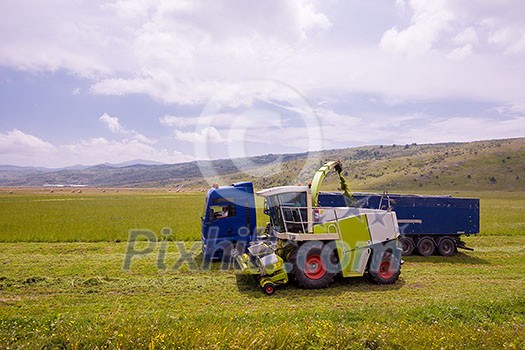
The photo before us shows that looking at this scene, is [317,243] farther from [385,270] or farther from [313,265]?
[385,270]

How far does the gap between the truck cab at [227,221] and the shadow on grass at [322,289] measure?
2708mm

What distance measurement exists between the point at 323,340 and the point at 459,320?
11.5 ft

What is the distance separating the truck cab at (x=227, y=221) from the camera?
48.3ft

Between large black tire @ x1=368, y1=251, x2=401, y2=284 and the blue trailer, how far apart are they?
18.0 ft

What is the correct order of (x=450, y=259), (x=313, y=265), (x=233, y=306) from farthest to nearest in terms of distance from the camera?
1. (x=450, y=259)
2. (x=313, y=265)
3. (x=233, y=306)

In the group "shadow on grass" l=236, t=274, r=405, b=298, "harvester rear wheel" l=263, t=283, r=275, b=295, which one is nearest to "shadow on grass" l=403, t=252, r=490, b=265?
"shadow on grass" l=236, t=274, r=405, b=298

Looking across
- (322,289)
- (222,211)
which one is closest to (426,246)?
(322,289)

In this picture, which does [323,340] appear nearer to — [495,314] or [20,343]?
[495,314]

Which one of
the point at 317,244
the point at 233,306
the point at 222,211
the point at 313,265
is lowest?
the point at 233,306

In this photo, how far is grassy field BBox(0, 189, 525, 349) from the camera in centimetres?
627

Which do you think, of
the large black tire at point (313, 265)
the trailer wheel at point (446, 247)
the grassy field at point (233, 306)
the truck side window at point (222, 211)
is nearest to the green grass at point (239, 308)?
the grassy field at point (233, 306)

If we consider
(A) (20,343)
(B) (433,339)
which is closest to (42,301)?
(A) (20,343)

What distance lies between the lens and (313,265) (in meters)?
11.1

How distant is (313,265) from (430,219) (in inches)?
348
